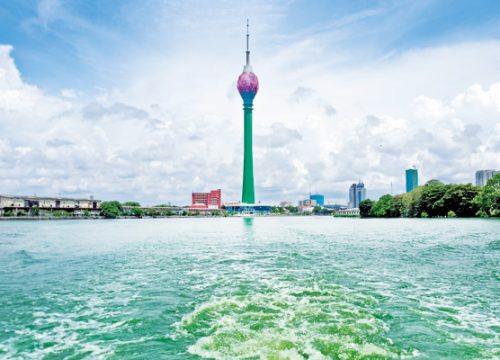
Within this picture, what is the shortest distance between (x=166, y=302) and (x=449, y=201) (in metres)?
78.5

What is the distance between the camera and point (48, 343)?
7.32 meters

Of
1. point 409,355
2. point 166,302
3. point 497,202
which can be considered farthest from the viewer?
point 497,202

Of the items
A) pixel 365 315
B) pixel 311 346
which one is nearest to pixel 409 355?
pixel 311 346

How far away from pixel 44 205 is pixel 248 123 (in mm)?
74495

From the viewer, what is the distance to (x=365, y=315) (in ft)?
28.2

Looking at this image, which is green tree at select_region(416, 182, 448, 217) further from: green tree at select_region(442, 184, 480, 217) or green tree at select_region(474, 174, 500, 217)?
green tree at select_region(474, 174, 500, 217)

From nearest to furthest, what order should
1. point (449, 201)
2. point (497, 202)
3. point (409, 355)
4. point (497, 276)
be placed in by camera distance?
point (409, 355) → point (497, 276) → point (497, 202) → point (449, 201)

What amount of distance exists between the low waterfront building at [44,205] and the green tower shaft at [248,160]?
53.2 m

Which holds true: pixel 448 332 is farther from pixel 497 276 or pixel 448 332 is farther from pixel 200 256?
pixel 200 256

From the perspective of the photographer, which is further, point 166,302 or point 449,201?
point 449,201

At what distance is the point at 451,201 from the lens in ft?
252

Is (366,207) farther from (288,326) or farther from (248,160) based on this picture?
(288,326)

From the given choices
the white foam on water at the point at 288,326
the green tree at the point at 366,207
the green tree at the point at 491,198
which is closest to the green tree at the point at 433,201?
the green tree at the point at 491,198

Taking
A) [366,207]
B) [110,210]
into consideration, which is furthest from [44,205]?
[366,207]
